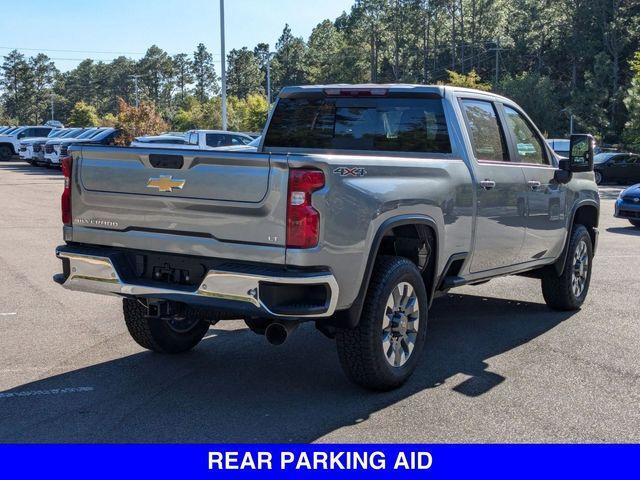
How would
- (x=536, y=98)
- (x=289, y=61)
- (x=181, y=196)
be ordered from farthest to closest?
1. (x=289, y=61)
2. (x=536, y=98)
3. (x=181, y=196)

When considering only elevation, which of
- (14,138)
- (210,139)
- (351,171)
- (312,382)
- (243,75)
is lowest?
(312,382)

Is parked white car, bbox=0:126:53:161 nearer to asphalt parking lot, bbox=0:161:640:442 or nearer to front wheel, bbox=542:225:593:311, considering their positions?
asphalt parking lot, bbox=0:161:640:442

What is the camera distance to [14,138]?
4344 cm

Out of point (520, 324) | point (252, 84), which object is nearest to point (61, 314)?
point (520, 324)

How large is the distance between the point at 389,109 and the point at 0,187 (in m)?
A: 21.2

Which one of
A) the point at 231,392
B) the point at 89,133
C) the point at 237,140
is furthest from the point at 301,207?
the point at 89,133

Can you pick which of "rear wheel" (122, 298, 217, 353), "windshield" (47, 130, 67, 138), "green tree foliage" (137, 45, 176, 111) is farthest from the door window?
"green tree foliage" (137, 45, 176, 111)

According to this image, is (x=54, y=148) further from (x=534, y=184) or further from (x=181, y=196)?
(x=181, y=196)

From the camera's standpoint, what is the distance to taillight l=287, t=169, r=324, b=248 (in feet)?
15.5

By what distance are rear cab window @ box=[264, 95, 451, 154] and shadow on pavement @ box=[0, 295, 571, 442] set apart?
1.61m

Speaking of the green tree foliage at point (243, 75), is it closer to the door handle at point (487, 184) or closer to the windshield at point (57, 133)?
the windshield at point (57, 133)

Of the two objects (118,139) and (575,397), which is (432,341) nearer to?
(575,397)

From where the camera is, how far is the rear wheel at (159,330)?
20.3 ft

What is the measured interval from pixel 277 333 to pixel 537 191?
125 inches
